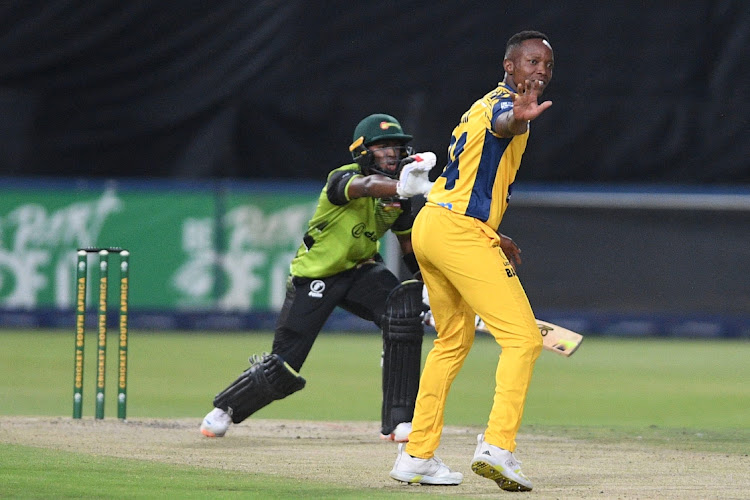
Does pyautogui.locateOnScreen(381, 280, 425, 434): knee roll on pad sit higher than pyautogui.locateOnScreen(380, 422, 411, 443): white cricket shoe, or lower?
higher

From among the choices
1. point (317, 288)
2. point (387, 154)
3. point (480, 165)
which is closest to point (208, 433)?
point (317, 288)

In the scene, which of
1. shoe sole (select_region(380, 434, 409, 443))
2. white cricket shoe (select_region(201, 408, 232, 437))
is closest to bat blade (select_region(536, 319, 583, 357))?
shoe sole (select_region(380, 434, 409, 443))

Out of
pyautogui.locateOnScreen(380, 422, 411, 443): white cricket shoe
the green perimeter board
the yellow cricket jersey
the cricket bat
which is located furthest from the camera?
the green perimeter board

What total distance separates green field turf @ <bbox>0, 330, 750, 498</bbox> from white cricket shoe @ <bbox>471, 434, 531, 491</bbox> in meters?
0.52

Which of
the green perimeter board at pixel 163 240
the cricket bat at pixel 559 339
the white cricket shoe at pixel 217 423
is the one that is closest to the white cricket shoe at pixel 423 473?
the cricket bat at pixel 559 339

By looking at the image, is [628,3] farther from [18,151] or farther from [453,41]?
[18,151]

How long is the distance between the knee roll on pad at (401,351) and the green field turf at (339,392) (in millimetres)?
1212

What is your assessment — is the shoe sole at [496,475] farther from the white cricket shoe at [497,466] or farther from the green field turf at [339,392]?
the green field turf at [339,392]

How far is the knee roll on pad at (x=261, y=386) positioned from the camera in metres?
7.71

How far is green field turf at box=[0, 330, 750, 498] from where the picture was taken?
6.16 meters

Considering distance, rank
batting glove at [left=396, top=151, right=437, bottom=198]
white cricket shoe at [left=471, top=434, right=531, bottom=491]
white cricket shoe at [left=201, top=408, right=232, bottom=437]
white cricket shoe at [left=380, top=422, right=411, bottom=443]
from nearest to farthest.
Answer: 1. white cricket shoe at [left=471, top=434, right=531, bottom=491]
2. batting glove at [left=396, top=151, right=437, bottom=198]
3. white cricket shoe at [left=380, top=422, right=411, bottom=443]
4. white cricket shoe at [left=201, top=408, right=232, bottom=437]

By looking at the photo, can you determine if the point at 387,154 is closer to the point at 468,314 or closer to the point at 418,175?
the point at 418,175

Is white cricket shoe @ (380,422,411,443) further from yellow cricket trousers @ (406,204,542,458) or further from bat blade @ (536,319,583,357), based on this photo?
yellow cricket trousers @ (406,204,542,458)

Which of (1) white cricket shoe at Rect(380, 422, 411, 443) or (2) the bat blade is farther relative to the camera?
(1) white cricket shoe at Rect(380, 422, 411, 443)
